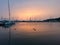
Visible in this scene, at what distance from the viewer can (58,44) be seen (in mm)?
13844

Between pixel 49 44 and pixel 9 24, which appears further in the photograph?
pixel 9 24

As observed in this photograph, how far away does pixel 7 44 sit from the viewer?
1374 centimetres

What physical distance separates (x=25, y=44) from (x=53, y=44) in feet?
8.03

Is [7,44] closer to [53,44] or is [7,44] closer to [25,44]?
[25,44]

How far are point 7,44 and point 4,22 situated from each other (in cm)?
3339

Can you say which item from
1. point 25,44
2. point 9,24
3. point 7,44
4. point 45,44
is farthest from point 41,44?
point 9,24

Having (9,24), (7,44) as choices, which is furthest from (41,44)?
(9,24)

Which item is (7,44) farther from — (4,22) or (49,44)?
(4,22)

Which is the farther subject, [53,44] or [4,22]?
[4,22]

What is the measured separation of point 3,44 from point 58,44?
475cm

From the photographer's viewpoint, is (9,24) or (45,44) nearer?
(45,44)

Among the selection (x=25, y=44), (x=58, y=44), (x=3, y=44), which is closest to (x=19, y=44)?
(x=25, y=44)

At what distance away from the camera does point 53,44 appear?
46.0 ft

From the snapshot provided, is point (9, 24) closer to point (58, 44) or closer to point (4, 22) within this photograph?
point (4, 22)
